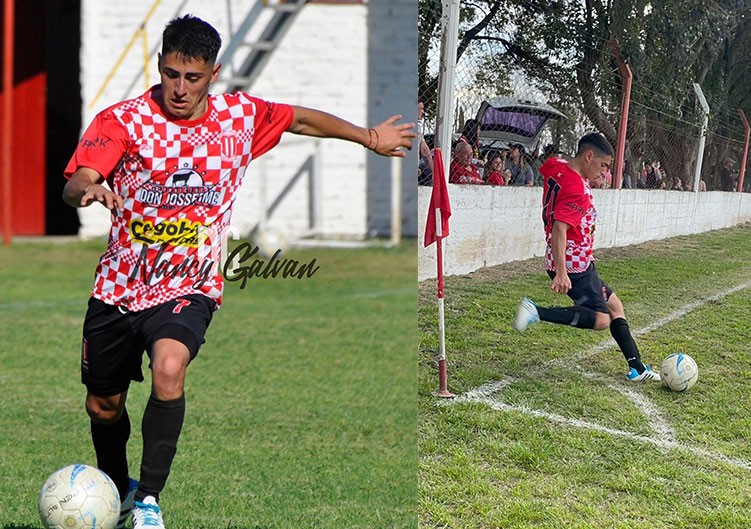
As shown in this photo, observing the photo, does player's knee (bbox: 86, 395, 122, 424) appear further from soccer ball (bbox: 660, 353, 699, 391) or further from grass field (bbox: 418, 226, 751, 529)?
soccer ball (bbox: 660, 353, 699, 391)

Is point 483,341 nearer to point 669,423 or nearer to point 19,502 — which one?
point 669,423

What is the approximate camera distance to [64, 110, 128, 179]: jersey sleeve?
98.8 inches

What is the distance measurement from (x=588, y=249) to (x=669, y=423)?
46 centimetres

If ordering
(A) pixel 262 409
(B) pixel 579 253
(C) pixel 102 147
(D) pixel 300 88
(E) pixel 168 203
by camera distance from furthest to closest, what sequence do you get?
(D) pixel 300 88
(A) pixel 262 409
(B) pixel 579 253
(E) pixel 168 203
(C) pixel 102 147

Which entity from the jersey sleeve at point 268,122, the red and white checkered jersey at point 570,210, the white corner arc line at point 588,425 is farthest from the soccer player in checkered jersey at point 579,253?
the jersey sleeve at point 268,122

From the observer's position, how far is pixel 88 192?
2357 mm

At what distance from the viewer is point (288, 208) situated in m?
9.80

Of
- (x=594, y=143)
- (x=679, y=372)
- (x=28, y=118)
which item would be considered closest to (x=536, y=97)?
(x=594, y=143)

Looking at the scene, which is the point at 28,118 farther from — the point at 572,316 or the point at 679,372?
the point at 679,372

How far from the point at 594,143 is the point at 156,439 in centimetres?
124

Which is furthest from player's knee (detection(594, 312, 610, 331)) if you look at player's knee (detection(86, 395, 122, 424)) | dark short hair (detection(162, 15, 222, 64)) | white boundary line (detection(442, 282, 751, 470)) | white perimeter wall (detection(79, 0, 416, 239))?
white perimeter wall (detection(79, 0, 416, 239))

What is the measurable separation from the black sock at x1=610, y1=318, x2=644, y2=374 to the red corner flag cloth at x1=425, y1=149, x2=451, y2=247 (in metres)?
0.50

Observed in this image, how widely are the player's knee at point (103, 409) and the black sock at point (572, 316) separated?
1112mm

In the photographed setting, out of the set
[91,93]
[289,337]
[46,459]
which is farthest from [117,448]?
[91,93]
